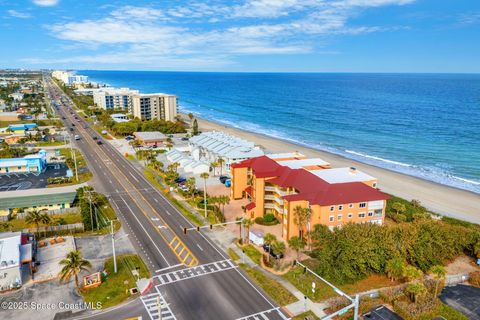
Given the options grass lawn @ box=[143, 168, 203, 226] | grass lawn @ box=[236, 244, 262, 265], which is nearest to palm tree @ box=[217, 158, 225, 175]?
grass lawn @ box=[143, 168, 203, 226]

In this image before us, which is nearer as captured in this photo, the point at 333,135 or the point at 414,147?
the point at 414,147

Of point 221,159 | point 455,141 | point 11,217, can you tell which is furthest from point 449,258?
point 455,141

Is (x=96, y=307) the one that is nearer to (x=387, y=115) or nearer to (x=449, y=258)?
(x=449, y=258)

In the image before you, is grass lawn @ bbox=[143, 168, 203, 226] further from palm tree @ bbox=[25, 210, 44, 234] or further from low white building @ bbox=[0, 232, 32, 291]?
low white building @ bbox=[0, 232, 32, 291]

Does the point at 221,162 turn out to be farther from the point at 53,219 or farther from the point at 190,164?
the point at 53,219

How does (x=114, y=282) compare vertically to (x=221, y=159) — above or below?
below

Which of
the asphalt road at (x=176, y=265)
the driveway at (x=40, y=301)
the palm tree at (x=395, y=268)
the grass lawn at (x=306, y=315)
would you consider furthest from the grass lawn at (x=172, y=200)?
the palm tree at (x=395, y=268)

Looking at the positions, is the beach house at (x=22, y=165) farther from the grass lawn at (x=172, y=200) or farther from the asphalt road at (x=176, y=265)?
the grass lawn at (x=172, y=200)

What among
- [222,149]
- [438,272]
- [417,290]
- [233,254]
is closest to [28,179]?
[222,149]
